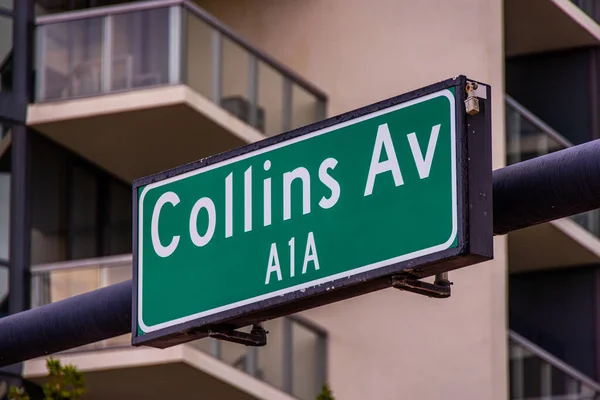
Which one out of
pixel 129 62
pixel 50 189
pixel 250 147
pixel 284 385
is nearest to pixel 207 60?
pixel 129 62

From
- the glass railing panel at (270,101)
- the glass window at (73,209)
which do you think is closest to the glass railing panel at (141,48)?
the glass window at (73,209)

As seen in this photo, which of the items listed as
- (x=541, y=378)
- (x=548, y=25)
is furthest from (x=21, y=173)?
(x=548, y=25)

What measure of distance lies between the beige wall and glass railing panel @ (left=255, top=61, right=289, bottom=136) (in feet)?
2.36

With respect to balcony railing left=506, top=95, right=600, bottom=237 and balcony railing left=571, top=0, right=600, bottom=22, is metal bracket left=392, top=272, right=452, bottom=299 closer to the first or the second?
balcony railing left=506, top=95, right=600, bottom=237

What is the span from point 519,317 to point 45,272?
7.85m

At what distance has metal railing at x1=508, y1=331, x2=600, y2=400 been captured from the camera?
2312 centimetres

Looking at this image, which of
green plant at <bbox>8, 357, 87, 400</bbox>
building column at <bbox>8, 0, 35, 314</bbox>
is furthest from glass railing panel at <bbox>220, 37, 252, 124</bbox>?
green plant at <bbox>8, 357, 87, 400</bbox>

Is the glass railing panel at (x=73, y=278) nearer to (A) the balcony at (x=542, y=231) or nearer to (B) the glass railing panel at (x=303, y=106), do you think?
(B) the glass railing panel at (x=303, y=106)

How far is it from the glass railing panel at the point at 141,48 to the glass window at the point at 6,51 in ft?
4.47

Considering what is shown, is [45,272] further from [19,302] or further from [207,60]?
[207,60]

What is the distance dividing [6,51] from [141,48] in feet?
5.91

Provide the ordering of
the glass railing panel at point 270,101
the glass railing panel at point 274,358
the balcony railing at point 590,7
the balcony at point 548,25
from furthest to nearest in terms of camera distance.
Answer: the balcony railing at point 590,7
the balcony at point 548,25
the glass railing panel at point 270,101
the glass railing panel at point 274,358

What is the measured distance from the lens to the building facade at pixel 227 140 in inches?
827

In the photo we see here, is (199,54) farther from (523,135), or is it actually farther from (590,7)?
(590,7)
